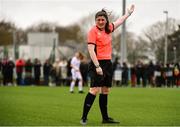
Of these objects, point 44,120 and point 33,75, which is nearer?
point 44,120

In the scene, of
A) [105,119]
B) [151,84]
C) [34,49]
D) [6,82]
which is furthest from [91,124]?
[34,49]

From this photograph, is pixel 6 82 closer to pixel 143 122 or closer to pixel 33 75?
pixel 33 75

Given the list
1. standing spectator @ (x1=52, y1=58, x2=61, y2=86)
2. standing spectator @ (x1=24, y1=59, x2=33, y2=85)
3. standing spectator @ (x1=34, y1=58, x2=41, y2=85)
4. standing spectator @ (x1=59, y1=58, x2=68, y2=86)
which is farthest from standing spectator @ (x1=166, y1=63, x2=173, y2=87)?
standing spectator @ (x1=24, y1=59, x2=33, y2=85)

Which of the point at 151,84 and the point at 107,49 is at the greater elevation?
the point at 107,49

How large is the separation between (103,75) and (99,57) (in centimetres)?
37

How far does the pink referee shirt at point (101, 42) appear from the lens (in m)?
10.7

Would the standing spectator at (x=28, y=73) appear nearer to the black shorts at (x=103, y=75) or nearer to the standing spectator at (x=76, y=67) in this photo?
the standing spectator at (x=76, y=67)

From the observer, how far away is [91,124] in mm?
10641

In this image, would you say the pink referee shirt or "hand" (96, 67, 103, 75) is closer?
"hand" (96, 67, 103, 75)

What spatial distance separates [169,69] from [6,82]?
11407 mm

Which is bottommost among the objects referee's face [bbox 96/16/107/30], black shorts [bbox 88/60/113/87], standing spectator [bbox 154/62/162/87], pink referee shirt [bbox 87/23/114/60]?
standing spectator [bbox 154/62/162/87]

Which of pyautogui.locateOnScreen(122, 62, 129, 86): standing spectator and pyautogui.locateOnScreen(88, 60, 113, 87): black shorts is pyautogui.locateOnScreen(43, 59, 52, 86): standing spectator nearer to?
pyautogui.locateOnScreen(122, 62, 129, 86): standing spectator

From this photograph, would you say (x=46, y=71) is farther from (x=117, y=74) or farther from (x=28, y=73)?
(x=117, y=74)

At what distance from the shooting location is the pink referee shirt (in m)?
10.7
